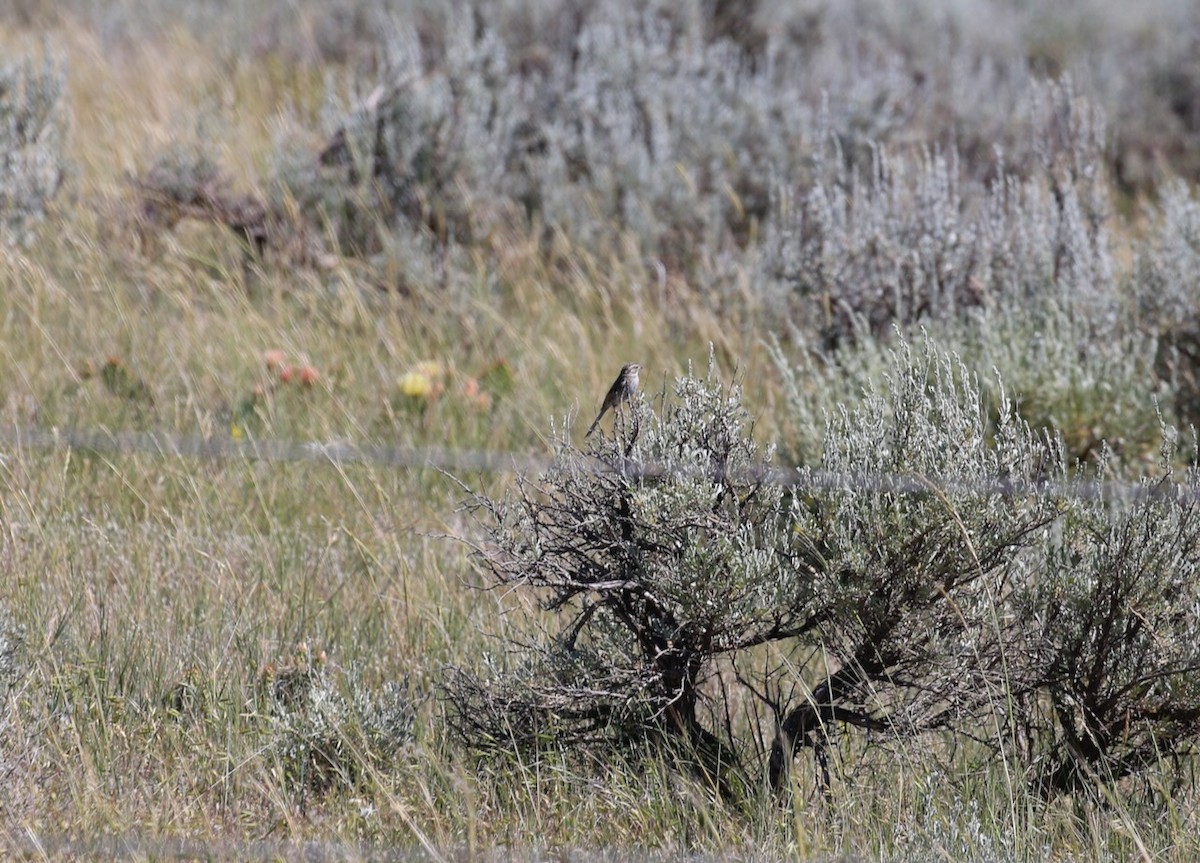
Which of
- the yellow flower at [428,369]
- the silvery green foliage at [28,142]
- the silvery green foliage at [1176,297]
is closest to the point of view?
the yellow flower at [428,369]

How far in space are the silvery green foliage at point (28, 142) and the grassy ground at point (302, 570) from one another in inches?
6.0

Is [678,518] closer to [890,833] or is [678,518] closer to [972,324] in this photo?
[890,833]

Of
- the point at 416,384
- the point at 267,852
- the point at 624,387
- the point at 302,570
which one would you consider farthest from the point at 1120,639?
the point at 416,384

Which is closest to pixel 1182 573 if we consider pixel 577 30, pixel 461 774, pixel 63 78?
pixel 461 774

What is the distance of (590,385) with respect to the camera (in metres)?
5.34

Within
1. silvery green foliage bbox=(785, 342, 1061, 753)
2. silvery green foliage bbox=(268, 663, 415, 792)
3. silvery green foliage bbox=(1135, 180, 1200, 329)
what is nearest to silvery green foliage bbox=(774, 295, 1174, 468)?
silvery green foliage bbox=(1135, 180, 1200, 329)

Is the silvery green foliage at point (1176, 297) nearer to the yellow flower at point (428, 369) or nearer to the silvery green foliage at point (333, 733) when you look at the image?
the yellow flower at point (428, 369)

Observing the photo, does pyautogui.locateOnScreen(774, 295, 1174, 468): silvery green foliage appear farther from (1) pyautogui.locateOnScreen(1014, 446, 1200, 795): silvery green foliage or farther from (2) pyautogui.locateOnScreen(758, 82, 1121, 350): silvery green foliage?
(1) pyautogui.locateOnScreen(1014, 446, 1200, 795): silvery green foliage

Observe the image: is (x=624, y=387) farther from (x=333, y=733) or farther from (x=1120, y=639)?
(x=1120, y=639)

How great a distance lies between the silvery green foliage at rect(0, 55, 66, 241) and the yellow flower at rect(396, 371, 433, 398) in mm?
2055

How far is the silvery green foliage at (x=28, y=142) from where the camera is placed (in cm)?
598

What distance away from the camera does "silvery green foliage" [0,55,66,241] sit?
19.6ft

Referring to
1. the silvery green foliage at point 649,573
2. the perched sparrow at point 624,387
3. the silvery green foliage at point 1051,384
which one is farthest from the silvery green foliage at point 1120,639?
the silvery green foliage at point 1051,384

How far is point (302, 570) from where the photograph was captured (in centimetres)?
394
